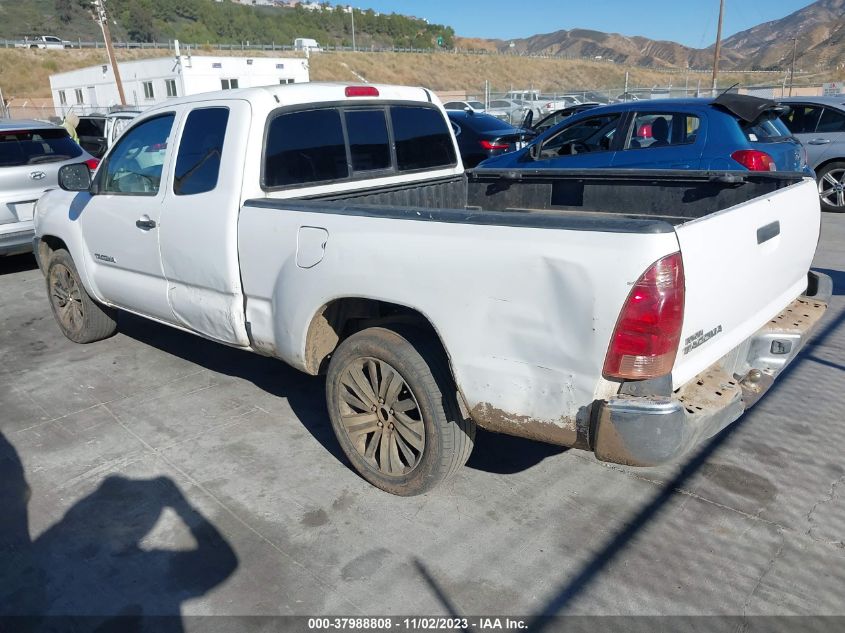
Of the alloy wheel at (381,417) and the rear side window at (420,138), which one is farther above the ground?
the rear side window at (420,138)

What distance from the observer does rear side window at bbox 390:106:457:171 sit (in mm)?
4484

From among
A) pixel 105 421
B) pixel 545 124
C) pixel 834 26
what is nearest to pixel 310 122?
pixel 105 421

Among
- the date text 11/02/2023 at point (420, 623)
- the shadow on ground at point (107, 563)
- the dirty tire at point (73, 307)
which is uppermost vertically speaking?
→ the dirty tire at point (73, 307)

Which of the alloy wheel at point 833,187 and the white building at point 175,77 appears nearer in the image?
the alloy wheel at point 833,187

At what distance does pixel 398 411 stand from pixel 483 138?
11061mm

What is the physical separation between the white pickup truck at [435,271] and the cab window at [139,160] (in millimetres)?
19

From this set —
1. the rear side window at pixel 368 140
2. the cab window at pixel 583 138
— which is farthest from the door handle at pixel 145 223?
the cab window at pixel 583 138

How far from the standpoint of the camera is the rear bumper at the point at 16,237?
24.2 ft

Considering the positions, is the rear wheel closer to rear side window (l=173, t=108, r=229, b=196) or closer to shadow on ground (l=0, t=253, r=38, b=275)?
rear side window (l=173, t=108, r=229, b=196)

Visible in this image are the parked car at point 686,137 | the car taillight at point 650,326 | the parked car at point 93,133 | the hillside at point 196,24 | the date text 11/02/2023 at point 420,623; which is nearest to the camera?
the car taillight at point 650,326

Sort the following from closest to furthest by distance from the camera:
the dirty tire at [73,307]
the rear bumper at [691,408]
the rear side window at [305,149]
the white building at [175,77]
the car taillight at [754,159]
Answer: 1. the rear bumper at [691,408]
2. the rear side window at [305,149]
3. the dirty tire at [73,307]
4. the car taillight at [754,159]
5. the white building at [175,77]

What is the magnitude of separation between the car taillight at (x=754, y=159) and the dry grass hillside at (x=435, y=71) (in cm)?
6501

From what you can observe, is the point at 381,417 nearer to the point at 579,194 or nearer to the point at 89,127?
the point at 579,194

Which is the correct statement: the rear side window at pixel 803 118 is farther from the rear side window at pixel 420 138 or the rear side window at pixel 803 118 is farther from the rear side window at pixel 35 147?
the rear side window at pixel 35 147
